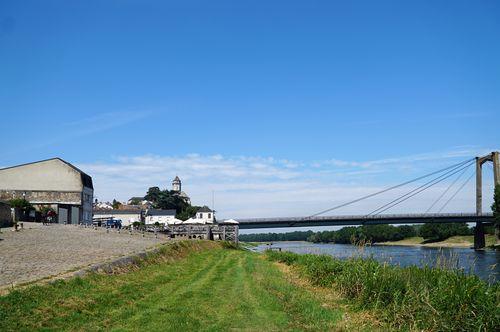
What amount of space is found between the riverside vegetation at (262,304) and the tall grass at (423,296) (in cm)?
2

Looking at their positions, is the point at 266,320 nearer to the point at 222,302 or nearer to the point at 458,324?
the point at 222,302

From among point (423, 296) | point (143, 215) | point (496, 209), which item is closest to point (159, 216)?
point (143, 215)

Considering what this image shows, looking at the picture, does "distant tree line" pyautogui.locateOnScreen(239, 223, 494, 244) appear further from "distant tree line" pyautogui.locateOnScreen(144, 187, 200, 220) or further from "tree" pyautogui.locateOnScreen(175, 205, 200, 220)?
"distant tree line" pyautogui.locateOnScreen(144, 187, 200, 220)

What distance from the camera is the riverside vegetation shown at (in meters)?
9.50

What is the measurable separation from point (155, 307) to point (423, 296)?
242 inches

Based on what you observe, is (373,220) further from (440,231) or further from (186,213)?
(186,213)

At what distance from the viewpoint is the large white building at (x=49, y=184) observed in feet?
216

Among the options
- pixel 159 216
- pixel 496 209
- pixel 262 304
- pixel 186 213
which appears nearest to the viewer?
pixel 262 304

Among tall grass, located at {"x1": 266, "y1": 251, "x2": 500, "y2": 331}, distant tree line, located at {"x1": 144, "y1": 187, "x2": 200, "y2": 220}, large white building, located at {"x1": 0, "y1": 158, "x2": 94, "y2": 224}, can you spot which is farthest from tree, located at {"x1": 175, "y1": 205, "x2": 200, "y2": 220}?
tall grass, located at {"x1": 266, "y1": 251, "x2": 500, "y2": 331}

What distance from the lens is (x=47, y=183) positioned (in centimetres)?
6856

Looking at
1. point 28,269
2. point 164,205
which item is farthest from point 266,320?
point 164,205

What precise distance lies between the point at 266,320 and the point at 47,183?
65.0m

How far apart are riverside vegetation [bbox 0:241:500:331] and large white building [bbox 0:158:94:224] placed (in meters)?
55.1

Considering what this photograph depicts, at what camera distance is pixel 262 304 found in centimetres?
1235
